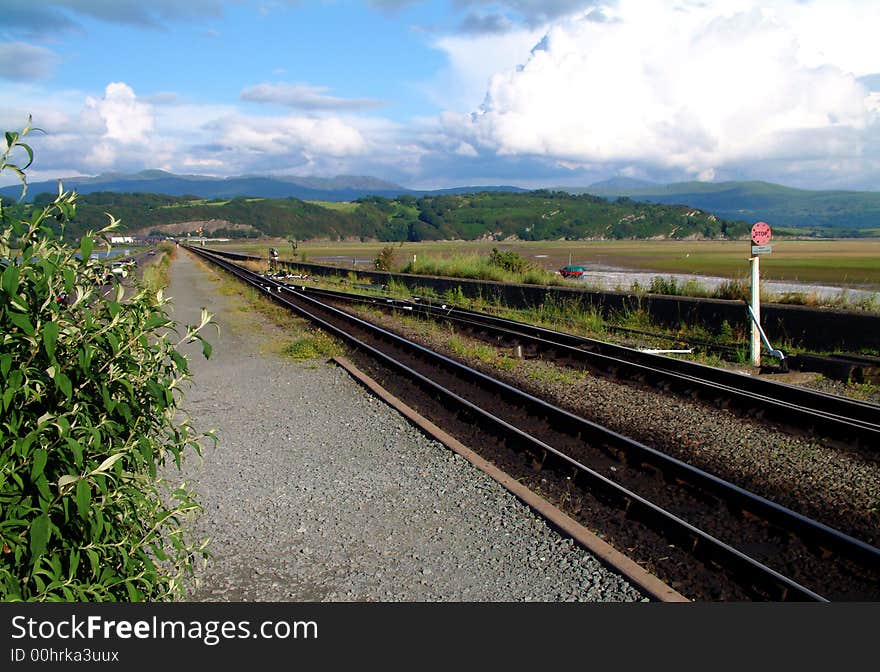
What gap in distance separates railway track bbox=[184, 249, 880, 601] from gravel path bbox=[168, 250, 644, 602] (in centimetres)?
67

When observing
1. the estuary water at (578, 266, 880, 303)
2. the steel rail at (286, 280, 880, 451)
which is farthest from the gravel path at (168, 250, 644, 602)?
the estuary water at (578, 266, 880, 303)

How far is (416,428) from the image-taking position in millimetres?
9477

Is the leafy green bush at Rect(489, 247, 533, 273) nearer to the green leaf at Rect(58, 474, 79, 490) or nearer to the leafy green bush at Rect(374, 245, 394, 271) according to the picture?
the leafy green bush at Rect(374, 245, 394, 271)

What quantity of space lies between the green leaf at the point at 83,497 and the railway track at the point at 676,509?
12.5ft

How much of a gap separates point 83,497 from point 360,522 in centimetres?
365

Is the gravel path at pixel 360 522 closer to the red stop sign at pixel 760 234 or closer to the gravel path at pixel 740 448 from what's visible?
the gravel path at pixel 740 448

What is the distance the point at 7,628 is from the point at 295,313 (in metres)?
21.3

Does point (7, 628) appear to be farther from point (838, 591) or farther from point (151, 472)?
point (838, 591)

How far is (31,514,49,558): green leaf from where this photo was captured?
2773 millimetres

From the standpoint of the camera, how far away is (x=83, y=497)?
9.20 ft

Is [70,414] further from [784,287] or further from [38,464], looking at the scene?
[784,287]

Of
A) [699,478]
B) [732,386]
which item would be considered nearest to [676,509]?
[699,478]

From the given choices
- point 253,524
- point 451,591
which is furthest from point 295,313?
point 451,591

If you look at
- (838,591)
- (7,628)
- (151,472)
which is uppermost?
(151,472)
